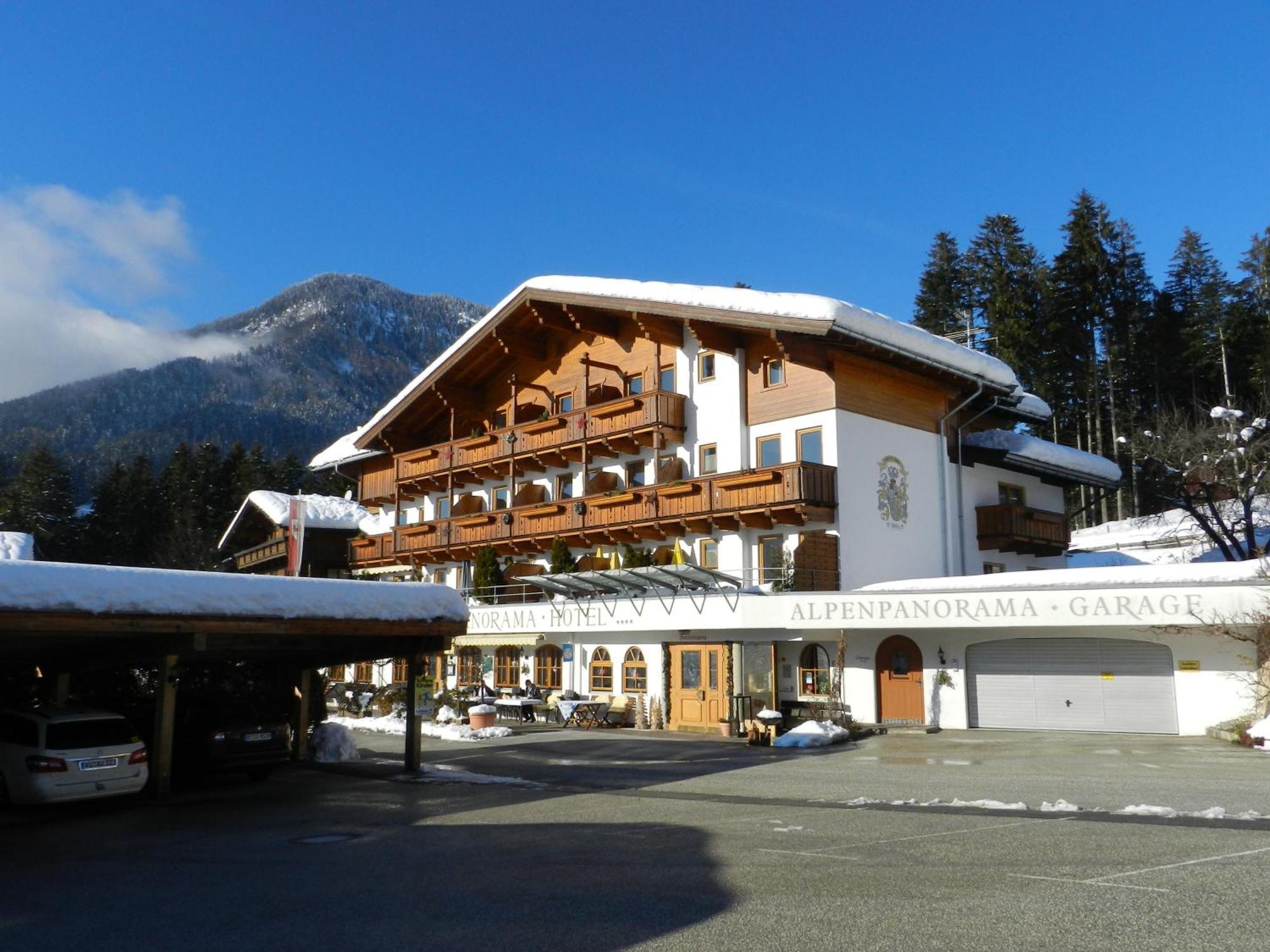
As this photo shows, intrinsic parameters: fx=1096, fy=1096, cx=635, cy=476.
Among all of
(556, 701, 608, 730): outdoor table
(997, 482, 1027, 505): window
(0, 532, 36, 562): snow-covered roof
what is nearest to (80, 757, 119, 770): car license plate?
(556, 701, 608, 730): outdoor table

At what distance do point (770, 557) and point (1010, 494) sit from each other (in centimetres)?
1067

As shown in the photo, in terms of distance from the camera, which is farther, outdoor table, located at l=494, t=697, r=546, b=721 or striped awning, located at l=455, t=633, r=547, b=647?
striped awning, located at l=455, t=633, r=547, b=647

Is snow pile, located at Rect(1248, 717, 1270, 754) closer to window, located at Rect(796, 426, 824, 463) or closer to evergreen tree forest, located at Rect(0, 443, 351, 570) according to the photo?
window, located at Rect(796, 426, 824, 463)

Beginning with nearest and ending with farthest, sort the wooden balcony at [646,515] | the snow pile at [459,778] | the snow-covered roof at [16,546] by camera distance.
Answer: the snow pile at [459,778] → the wooden balcony at [646,515] → the snow-covered roof at [16,546]

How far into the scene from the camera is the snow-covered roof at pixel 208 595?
46.0 ft

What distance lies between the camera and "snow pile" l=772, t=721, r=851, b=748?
2353 centimetres

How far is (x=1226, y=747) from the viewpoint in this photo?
69.0 ft

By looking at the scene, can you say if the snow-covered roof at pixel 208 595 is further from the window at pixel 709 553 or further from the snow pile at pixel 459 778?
the window at pixel 709 553

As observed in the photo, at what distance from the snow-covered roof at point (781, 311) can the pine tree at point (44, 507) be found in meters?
50.1

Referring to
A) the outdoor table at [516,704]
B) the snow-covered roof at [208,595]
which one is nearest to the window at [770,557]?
the outdoor table at [516,704]

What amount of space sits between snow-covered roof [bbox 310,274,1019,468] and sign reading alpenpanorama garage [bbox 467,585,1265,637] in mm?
7314

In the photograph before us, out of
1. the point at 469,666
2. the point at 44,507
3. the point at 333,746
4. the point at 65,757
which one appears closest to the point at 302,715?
the point at 333,746

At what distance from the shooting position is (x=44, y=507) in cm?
7675

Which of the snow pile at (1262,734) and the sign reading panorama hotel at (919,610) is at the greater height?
the sign reading panorama hotel at (919,610)
